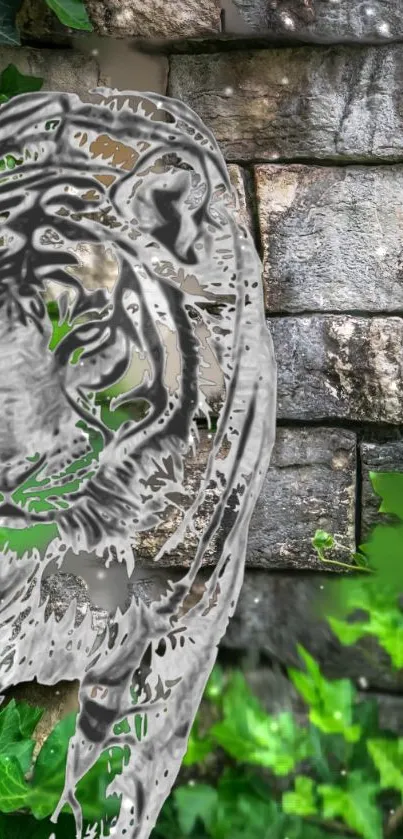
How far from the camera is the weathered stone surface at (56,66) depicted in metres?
0.94

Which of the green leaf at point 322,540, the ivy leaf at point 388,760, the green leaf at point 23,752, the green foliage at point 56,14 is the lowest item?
the ivy leaf at point 388,760

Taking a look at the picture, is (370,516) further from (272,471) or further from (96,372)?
(96,372)

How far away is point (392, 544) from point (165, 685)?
0.30 metres

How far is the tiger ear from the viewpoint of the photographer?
777 millimetres

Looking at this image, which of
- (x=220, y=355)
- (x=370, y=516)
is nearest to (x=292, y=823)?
(x=370, y=516)

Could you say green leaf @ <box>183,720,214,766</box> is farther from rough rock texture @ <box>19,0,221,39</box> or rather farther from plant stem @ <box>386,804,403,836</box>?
rough rock texture @ <box>19,0,221,39</box>

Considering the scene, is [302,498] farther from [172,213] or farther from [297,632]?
[172,213]

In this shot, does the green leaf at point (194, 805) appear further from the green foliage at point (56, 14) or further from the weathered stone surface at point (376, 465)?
the green foliage at point (56, 14)

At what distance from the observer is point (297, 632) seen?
3.07 feet

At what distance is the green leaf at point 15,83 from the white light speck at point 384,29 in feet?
1.27

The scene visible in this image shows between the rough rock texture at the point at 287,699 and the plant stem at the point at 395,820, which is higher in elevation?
the rough rock texture at the point at 287,699

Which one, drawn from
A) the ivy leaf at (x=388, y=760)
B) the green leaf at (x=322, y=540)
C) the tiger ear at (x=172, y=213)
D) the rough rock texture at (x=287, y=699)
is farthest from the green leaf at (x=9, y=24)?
the ivy leaf at (x=388, y=760)

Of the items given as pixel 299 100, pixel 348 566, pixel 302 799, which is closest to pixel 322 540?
pixel 348 566

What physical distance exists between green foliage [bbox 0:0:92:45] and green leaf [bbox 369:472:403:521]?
0.60 meters
